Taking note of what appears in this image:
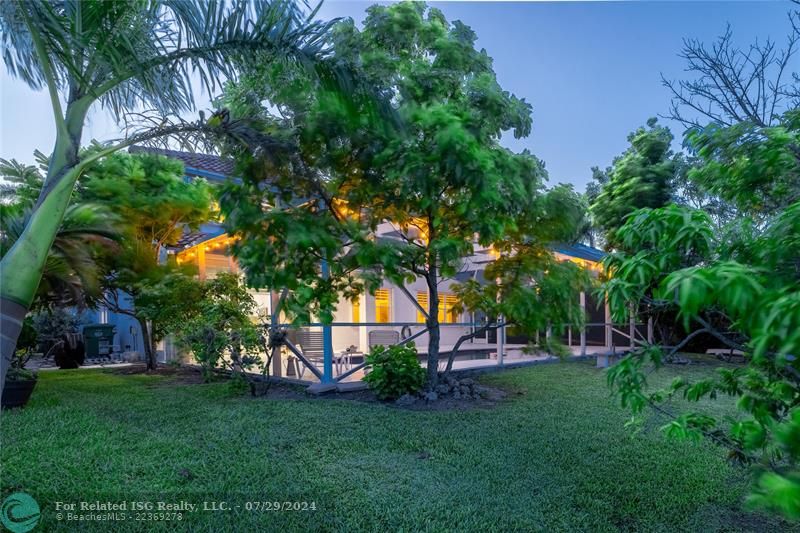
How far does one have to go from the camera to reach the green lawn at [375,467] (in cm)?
369

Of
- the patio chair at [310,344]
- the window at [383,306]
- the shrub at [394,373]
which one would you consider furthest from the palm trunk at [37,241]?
the window at [383,306]

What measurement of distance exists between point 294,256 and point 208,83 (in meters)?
2.13

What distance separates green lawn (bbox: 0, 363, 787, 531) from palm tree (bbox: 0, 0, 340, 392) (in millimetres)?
1770

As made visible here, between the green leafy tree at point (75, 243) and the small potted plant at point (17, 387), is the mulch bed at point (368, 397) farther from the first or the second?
the green leafy tree at point (75, 243)

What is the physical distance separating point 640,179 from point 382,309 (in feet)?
28.8

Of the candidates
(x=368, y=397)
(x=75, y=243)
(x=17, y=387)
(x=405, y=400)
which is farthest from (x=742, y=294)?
(x=17, y=387)

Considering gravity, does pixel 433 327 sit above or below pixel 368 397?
above

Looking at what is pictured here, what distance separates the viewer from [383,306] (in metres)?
14.9

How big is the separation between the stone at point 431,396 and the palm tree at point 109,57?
5.36 metres

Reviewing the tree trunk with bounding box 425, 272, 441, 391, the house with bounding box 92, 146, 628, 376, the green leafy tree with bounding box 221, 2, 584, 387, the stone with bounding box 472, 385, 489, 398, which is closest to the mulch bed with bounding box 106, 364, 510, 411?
the stone with bounding box 472, 385, 489, 398

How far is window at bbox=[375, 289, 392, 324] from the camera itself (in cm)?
1470

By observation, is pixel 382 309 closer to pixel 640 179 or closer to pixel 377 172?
pixel 640 179

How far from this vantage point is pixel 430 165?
5.66 m

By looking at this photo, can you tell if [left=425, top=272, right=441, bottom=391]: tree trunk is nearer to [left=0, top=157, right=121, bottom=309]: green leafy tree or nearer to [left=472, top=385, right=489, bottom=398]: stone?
[left=472, top=385, right=489, bottom=398]: stone
